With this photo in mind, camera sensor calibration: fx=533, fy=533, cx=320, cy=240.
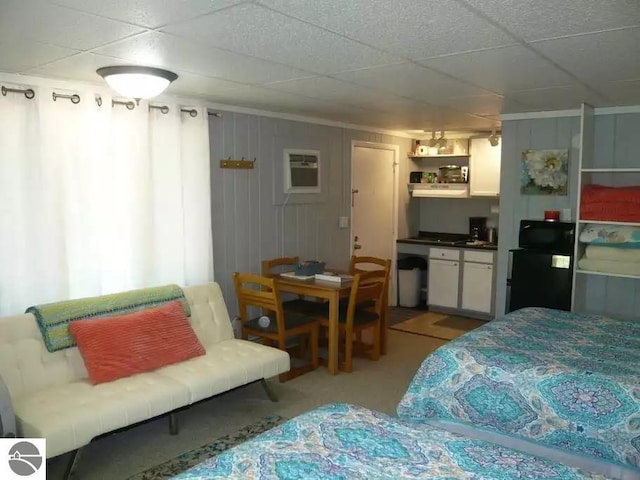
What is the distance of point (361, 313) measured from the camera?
182 inches

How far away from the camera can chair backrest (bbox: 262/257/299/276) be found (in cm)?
473

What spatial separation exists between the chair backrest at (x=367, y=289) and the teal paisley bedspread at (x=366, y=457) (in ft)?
6.95

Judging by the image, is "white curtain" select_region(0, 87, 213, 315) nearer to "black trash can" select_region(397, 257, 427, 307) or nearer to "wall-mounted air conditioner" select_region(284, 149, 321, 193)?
"wall-mounted air conditioner" select_region(284, 149, 321, 193)

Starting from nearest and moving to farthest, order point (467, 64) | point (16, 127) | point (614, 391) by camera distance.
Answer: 1. point (614, 391)
2. point (467, 64)
3. point (16, 127)

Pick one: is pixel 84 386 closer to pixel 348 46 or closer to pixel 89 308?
pixel 89 308

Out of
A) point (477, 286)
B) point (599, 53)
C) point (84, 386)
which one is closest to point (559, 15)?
point (599, 53)

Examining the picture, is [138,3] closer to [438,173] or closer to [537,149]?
[537,149]

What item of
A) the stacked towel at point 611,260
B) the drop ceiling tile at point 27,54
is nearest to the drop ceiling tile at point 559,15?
the drop ceiling tile at point 27,54

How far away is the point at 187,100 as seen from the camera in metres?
4.02

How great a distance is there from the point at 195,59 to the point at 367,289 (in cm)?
237

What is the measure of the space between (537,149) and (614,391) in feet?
9.25

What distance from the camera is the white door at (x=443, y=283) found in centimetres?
622

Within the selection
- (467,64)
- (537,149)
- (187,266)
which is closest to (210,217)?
(187,266)

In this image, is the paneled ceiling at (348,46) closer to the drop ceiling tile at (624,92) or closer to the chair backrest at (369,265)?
the drop ceiling tile at (624,92)
